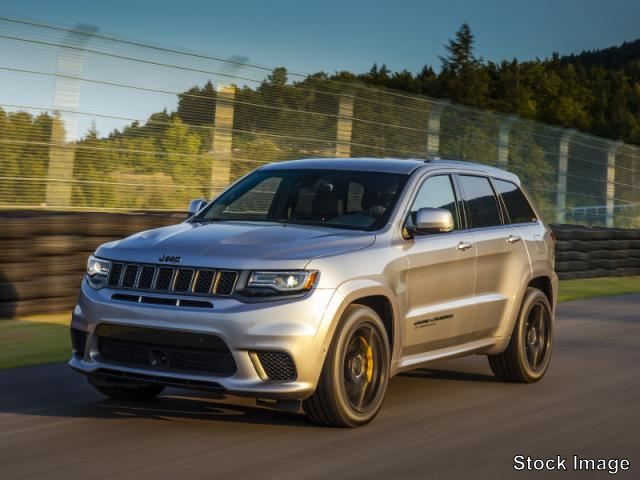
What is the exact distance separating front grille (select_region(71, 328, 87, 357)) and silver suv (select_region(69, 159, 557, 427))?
14 millimetres

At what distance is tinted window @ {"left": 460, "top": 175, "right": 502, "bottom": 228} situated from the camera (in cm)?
891

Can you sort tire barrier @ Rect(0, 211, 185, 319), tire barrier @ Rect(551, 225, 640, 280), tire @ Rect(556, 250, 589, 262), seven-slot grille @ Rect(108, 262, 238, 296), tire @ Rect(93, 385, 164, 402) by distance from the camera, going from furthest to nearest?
tire barrier @ Rect(551, 225, 640, 280), tire @ Rect(556, 250, 589, 262), tire barrier @ Rect(0, 211, 185, 319), tire @ Rect(93, 385, 164, 402), seven-slot grille @ Rect(108, 262, 238, 296)

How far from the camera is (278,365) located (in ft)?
22.0

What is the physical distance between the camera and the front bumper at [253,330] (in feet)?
21.8

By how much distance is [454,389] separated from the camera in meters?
8.89

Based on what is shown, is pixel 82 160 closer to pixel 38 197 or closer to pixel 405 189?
pixel 38 197

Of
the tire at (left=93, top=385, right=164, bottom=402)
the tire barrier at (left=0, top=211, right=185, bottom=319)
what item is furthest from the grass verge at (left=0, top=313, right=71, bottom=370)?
the tire at (left=93, top=385, right=164, bottom=402)

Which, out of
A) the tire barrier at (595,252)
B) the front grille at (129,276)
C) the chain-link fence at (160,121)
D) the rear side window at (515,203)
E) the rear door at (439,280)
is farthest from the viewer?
the tire barrier at (595,252)

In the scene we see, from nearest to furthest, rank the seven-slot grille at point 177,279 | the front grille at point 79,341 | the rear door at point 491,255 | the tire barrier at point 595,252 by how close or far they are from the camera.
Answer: the seven-slot grille at point 177,279 → the front grille at point 79,341 → the rear door at point 491,255 → the tire barrier at point 595,252

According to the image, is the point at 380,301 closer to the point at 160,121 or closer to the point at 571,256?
the point at 160,121

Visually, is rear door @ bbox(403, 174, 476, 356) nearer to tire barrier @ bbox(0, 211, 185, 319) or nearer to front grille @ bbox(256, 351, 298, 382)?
front grille @ bbox(256, 351, 298, 382)

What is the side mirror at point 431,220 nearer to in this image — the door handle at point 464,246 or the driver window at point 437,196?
the driver window at point 437,196

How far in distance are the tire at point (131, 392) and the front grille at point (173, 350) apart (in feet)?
2.35

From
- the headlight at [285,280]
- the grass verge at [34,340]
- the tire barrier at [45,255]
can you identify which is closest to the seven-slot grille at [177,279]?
the headlight at [285,280]
